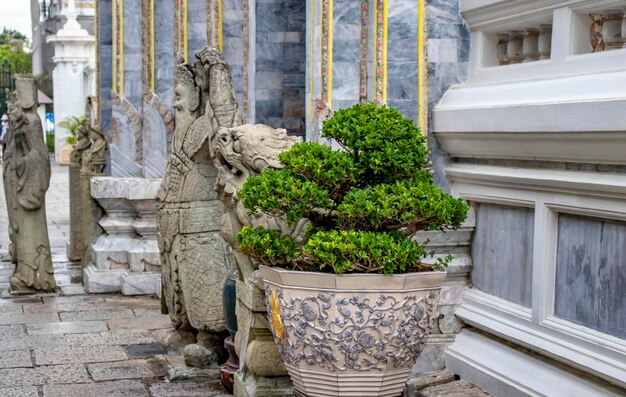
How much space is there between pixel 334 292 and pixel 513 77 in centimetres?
197

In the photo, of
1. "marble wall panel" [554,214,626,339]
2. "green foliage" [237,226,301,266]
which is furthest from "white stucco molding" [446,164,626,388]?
"green foliage" [237,226,301,266]

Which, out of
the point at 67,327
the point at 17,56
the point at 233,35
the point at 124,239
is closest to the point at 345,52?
the point at 67,327

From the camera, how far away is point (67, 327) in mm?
9797

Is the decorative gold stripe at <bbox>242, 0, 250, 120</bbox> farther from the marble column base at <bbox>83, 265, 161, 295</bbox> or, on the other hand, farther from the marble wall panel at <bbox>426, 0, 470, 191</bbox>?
the marble wall panel at <bbox>426, 0, 470, 191</bbox>

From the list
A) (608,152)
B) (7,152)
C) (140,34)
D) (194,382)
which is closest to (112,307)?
(7,152)

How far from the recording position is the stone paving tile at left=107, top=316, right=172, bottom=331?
9812mm

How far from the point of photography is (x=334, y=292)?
16.6 ft

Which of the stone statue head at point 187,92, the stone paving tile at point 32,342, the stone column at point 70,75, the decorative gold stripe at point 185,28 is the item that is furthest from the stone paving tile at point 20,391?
the stone column at point 70,75

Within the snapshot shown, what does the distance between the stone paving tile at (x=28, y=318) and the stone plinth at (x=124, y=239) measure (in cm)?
141

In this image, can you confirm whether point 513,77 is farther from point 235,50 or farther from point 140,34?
point 140,34

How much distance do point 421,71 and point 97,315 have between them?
15.1 ft

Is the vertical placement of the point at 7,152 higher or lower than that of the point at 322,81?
lower

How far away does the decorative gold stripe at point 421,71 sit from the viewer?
7047 millimetres

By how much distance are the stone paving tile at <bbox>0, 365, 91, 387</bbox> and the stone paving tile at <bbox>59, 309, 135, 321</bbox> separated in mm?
2113
